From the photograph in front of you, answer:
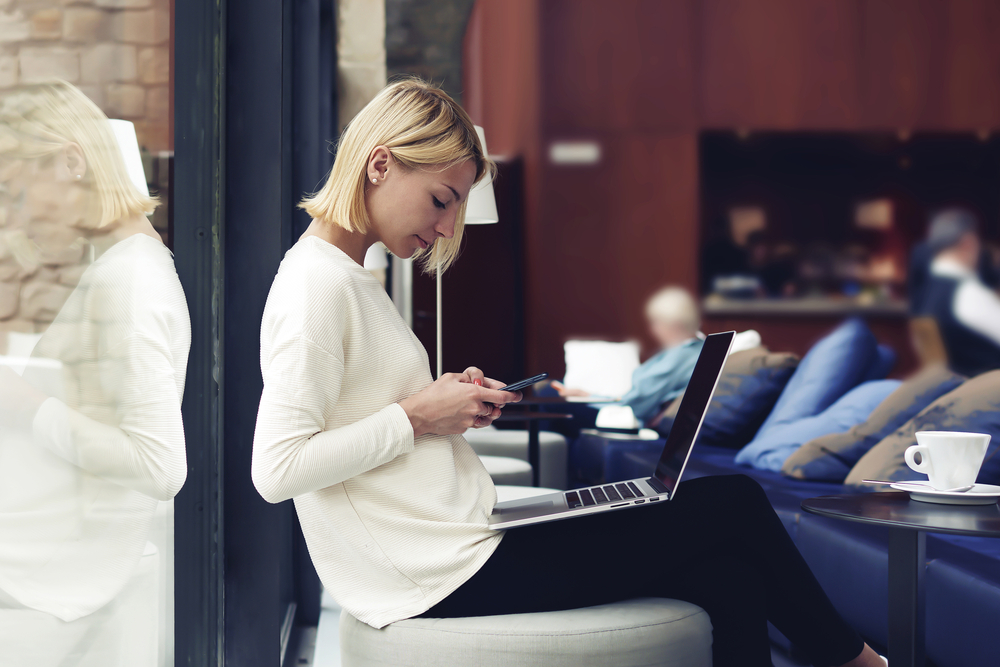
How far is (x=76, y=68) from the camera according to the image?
74 centimetres

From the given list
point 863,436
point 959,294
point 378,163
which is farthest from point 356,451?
point 959,294

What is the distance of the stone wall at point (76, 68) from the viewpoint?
623 mm

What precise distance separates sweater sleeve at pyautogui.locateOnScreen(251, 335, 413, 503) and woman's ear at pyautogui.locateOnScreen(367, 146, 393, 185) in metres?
0.25

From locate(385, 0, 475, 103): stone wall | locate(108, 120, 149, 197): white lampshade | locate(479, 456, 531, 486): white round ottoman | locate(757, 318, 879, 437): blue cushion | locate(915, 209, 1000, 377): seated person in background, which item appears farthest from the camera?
locate(385, 0, 475, 103): stone wall

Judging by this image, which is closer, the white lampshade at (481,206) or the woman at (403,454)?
the woman at (403,454)

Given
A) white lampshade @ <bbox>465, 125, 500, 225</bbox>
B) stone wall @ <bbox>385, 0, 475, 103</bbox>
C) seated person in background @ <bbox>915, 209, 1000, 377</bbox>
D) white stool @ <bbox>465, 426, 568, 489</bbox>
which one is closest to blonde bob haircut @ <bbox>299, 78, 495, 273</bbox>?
white lampshade @ <bbox>465, 125, 500, 225</bbox>

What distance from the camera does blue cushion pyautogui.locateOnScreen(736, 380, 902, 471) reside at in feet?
7.86

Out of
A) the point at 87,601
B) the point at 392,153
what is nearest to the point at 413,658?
the point at 87,601

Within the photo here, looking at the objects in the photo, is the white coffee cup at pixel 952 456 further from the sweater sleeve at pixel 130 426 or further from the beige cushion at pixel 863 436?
the beige cushion at pixel 863 436

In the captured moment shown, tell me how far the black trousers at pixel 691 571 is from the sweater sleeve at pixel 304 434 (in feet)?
0.74

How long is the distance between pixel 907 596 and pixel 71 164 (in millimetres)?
1092

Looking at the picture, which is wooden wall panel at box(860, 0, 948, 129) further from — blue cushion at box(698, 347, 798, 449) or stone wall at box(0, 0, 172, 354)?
stone wall at box(0, 0, 172, 354)

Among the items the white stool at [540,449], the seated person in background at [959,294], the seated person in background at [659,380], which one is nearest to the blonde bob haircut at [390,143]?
the white stool at [540,449]

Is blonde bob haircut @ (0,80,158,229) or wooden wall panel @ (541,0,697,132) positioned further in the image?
wooden wall panel @ (541,0,697,132)
